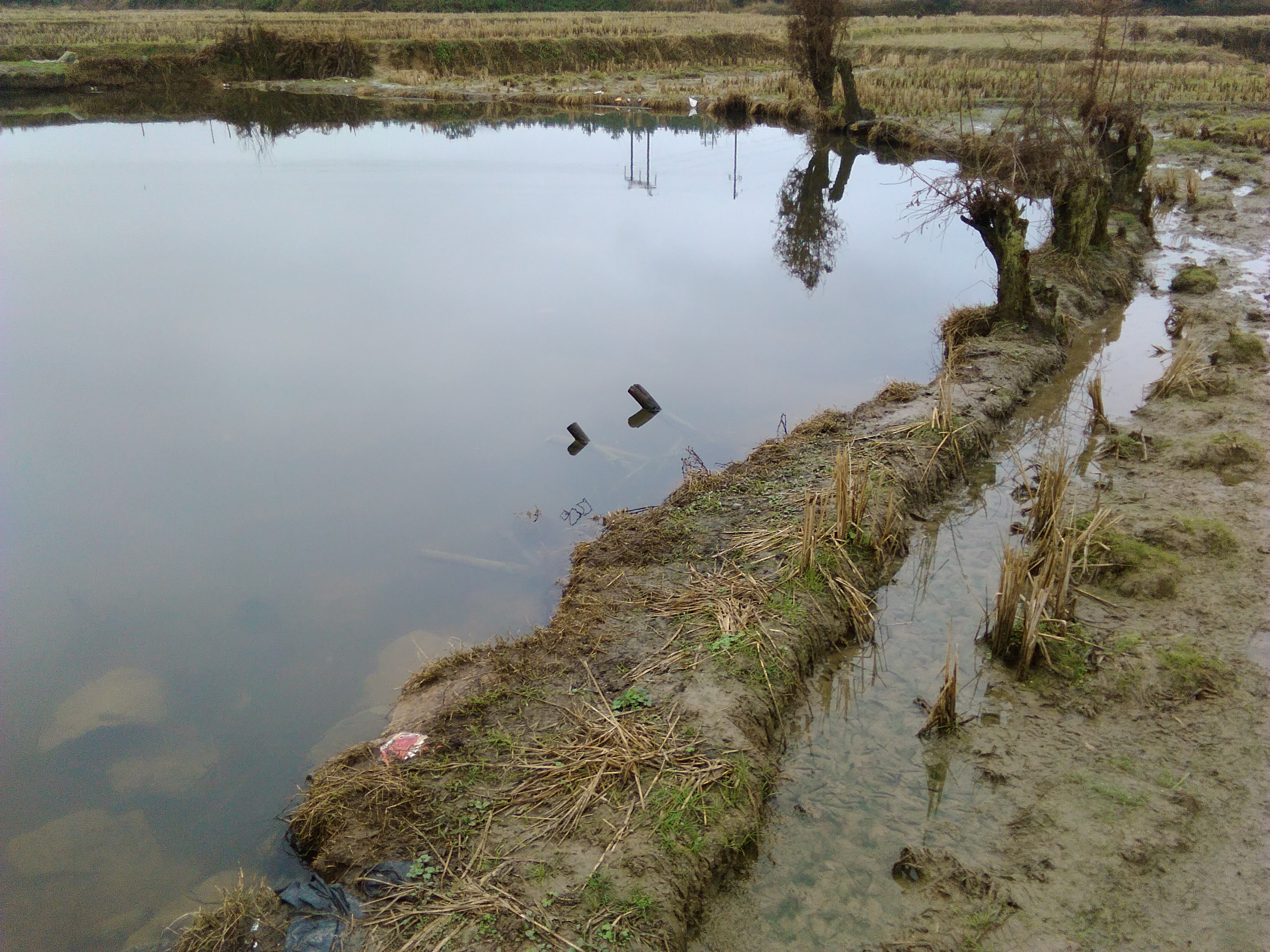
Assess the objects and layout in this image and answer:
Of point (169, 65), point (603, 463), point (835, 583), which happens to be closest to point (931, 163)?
point (603, 463)

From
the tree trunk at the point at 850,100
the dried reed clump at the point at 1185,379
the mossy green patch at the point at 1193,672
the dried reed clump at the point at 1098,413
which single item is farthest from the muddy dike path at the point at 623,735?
the tree trunk at the point at 850,100

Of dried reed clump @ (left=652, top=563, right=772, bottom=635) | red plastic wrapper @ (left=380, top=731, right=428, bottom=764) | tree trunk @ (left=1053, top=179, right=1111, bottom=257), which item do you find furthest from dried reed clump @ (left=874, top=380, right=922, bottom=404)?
red plastic wrapper @ (left=380, top=731, right=428, bottom=764)

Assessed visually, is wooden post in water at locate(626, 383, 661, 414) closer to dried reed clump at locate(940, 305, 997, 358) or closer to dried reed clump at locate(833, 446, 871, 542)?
dried reed clump at locate(833, 446, 871, 542)

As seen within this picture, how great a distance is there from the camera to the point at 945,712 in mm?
4363

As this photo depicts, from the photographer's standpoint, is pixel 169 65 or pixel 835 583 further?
pixel 169 65

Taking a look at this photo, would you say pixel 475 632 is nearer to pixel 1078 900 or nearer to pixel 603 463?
pixel 603 463

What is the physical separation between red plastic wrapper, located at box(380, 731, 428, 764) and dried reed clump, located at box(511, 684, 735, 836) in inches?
20.7

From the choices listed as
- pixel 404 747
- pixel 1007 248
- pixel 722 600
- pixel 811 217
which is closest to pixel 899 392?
pixel 1007 248

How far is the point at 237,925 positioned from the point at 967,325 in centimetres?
922

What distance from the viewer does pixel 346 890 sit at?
3.37 m

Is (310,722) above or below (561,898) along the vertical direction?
below

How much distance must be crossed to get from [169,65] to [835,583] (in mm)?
37291

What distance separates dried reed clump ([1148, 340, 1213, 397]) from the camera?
7.92m

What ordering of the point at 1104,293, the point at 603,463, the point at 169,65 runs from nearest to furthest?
the point at 603,463 < the point at 1104,293 < the point at 169,65
